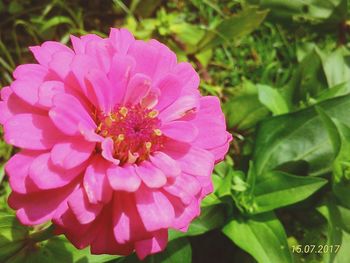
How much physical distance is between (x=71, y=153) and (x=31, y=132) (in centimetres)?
7

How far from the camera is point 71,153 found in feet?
2.02

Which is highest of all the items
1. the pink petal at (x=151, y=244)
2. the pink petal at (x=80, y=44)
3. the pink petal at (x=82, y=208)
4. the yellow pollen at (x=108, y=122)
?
the pink petal at (x=80, y=44)

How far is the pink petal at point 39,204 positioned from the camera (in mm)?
630

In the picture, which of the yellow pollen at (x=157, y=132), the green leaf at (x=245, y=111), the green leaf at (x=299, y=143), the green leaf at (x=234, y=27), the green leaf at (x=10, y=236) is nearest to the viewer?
the yellow pollen at (x=157, y=132)

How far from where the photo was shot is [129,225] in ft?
2.09

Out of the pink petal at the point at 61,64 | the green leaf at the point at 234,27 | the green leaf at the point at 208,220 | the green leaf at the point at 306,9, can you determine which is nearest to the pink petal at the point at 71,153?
the pink petal at the point at 61,64

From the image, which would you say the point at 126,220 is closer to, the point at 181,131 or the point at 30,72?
the point at 181,131

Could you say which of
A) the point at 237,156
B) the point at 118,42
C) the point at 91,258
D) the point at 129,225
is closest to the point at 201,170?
the point at 129,225

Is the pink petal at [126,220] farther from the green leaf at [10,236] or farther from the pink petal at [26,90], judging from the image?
the green leaf at [10,236]

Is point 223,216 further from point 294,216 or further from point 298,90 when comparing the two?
point 298,90

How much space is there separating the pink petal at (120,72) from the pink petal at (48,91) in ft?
0.26

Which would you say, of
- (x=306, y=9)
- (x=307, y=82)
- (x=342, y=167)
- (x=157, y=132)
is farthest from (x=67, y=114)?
(x=306, y=9)

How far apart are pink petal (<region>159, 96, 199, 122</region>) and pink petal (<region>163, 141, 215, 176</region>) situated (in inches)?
1.6

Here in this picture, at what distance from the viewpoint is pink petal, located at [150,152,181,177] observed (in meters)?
0.64
